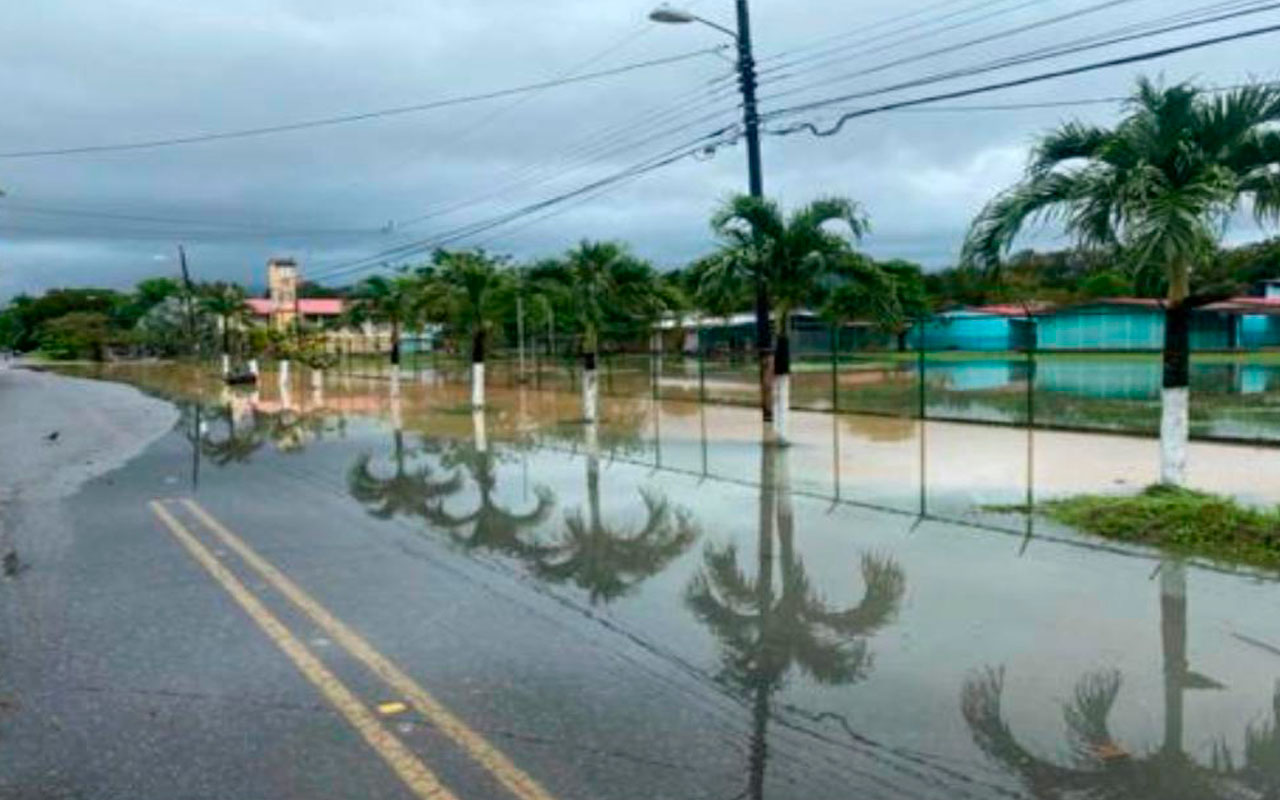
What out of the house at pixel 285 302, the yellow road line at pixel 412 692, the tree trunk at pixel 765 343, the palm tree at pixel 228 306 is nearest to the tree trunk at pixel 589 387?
the tree trunk at pixel 765 343

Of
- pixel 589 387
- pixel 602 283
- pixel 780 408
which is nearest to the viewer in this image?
pixel 780 408

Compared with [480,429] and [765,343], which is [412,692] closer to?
[765,343]

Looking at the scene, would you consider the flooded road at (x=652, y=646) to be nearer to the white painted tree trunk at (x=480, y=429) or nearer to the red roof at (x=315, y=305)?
the white painted tree trunk at (x=480, y=429)

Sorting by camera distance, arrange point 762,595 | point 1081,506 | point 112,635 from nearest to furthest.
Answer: point 112,635, point 762,595, point 1081,506

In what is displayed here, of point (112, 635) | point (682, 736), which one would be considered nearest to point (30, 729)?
point (112, 635)

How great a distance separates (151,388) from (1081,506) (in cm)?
4833

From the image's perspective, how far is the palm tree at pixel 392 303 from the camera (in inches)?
1638

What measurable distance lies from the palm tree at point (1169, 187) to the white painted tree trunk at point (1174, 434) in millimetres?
11

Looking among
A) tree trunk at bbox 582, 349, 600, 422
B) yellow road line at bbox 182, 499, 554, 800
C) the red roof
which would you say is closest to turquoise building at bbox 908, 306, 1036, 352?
tree trunk at bbox 582, 349, 600, 422

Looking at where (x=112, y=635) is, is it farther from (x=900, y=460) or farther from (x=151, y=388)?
(x=151, y=388)

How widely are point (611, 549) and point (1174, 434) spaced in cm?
628

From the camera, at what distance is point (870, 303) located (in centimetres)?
2130

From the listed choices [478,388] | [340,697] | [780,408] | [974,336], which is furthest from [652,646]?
[974,336]

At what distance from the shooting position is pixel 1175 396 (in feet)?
41.5
